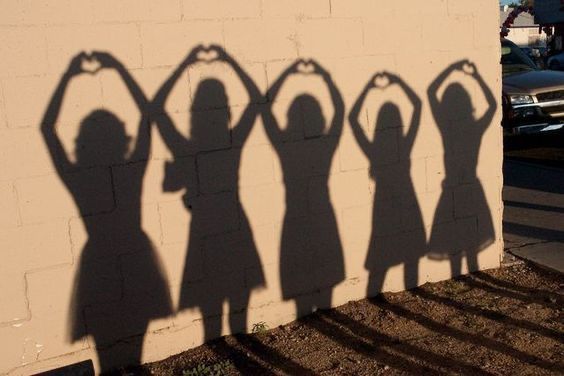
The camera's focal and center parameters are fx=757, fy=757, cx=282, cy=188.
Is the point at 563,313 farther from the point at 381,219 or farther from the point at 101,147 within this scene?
the point at 101,147

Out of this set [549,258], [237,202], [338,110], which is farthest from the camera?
[549,258]

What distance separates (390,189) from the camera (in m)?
5.95

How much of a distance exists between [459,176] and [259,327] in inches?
84.5

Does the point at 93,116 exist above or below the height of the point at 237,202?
above

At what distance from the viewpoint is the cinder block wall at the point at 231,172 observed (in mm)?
4527

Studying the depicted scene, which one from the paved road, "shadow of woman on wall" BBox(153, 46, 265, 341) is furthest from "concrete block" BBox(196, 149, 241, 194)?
the paved road

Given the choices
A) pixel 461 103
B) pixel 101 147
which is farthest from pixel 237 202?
pixel 461 103

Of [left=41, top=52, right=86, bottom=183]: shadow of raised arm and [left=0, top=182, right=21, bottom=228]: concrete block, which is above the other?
[left=41, top=52, right=86, bottom=183]: shadow of raised arm

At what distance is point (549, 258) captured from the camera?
6742 mm

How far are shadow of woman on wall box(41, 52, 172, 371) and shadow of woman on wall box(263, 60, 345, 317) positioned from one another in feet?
3.26

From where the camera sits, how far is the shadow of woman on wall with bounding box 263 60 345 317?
542cm

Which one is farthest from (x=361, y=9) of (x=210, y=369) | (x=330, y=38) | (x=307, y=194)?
(x=210, y=369)

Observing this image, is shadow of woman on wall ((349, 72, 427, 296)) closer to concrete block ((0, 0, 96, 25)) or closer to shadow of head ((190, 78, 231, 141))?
shadow of head ((190, 78, 231, 141))

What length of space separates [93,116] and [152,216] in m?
0.75
